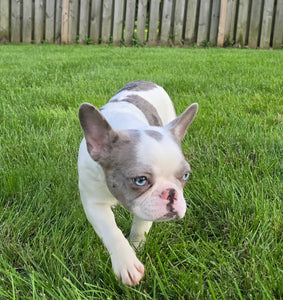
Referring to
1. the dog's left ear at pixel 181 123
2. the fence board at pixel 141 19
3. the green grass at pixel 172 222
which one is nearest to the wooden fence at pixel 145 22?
the fence board at pixel 141 19

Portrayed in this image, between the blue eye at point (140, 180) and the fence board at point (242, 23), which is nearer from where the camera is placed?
the blue eye at point (140, 180)

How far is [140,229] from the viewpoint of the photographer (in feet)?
6.36

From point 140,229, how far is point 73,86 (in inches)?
121

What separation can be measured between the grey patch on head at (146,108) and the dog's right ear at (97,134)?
0.83 meters

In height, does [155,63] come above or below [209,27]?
below

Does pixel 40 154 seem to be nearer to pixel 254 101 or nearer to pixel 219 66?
pixel 254 101

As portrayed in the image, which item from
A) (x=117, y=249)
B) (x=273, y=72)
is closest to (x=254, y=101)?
(x=273, y=72)

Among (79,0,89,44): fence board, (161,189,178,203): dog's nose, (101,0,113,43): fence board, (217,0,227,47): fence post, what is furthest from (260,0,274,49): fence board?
(161,189,178,203): dog's nose

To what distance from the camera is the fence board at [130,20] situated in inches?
350

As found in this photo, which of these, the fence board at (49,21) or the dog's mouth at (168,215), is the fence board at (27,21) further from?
the dog's mouth at (168,215)

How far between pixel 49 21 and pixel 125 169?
8238 millimetres

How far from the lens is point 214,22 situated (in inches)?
348

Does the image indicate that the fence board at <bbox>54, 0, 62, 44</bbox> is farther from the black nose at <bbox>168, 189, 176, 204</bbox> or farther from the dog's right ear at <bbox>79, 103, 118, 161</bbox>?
the black nose at <bbox>168, 189, 176, 204</bbox>

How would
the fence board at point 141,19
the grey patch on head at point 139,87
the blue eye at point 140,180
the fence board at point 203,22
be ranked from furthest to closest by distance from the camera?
the fence board at point 141,19
the fence board at point 203,22
the grey patch on head at point 139,87
the blue eye at point 140,180
